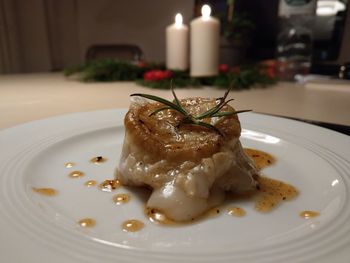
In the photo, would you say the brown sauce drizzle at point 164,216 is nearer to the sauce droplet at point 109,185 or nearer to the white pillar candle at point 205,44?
the sauce droplet at point 109,185

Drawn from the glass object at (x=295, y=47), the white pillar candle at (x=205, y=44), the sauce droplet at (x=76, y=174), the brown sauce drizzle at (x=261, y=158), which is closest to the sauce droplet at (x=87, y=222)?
the sauce droplet at (x=76, y=174)

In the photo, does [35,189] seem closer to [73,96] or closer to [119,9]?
[73,96]

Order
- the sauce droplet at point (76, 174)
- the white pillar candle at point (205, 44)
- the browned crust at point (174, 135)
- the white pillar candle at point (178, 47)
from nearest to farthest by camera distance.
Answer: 1. the browned crust at point (174, 135)
2. the sauce droplet at point (76, 174)
3. the white pillar candle at point (205, 44)
4. the white pillar candle at point (178, 47)

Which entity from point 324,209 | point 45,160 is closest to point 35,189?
point 45,160

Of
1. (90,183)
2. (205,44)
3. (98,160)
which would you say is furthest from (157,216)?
(205,44)

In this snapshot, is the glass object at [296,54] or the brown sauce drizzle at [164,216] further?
the glass object at [296,54]

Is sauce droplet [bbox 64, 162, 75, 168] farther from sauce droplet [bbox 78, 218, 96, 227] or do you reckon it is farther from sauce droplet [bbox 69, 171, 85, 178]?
sauce droplet [bbox 78, 218, 96, 227]

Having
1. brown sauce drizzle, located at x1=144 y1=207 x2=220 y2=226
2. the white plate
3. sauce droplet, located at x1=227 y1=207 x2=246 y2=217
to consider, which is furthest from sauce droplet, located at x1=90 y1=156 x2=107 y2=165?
sauce droplet, located at x1=227 y1=207 x2=246 y2=217
